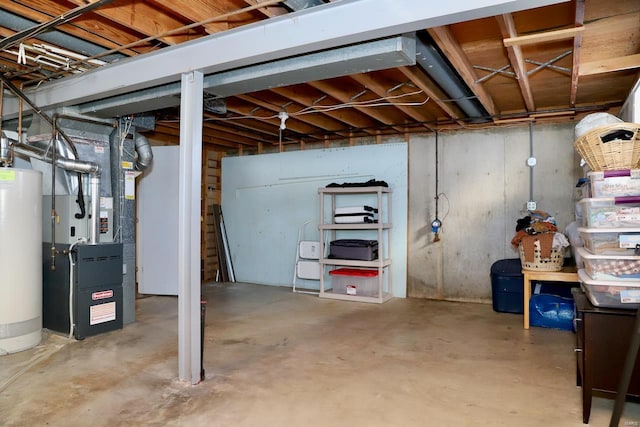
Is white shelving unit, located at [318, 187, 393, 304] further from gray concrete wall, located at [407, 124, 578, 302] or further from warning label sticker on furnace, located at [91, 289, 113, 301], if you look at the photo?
warning label sticker on furnace, located at [91, 289, 113, 301]

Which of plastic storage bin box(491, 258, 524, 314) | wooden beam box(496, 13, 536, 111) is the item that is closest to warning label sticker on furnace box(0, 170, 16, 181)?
wooden beam box(496, 13, 536, 111)

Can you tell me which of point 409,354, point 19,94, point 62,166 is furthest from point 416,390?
point 19,94

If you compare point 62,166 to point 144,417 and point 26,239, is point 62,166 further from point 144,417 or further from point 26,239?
point 144,417

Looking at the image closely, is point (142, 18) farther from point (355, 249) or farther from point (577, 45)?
point (355, 249)

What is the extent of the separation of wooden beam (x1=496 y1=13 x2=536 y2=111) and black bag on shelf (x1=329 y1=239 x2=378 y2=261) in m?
2.36

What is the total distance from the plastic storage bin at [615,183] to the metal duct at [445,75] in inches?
49.7

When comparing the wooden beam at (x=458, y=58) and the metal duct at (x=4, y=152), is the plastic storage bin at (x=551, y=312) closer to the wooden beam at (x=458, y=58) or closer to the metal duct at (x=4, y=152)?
the wooden beam at (x=458, y=58)

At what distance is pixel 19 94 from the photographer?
3.45 meters

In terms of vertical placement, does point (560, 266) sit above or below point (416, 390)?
above

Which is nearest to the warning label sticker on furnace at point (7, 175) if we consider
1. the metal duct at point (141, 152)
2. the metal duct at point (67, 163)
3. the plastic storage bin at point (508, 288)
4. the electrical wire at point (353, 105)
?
the metal duct at point (67, 163)

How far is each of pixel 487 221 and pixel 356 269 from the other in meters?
1.74

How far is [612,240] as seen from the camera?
228cm

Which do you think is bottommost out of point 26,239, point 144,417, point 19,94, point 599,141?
point 144,417

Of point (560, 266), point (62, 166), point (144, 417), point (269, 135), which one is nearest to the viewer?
point (144, 417)
